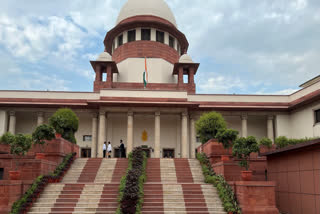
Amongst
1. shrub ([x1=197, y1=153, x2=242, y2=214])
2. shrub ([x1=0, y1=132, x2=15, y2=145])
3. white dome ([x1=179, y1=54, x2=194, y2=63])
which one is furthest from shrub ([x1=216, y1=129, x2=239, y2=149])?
white dome ([x1=179, y1=54, x2=194, y2=63])

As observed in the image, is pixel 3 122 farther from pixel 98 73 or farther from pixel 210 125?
pixel 210 125

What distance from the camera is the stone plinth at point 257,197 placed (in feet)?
38.2

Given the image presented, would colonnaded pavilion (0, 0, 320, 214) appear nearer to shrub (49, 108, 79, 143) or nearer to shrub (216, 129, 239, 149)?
shrub (49, 108, 79, 143)

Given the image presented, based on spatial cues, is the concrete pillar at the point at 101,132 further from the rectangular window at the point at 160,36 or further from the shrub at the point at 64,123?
the rectangular window at the point at 160,36

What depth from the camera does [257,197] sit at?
38.5ft

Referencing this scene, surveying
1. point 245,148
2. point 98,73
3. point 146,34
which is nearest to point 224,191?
point 245,148

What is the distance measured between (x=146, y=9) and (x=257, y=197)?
26.5m

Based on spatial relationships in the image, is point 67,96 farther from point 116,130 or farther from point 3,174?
point 3,174

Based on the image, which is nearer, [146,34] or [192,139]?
[192,139]

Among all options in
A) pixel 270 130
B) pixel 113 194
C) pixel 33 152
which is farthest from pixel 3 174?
pixel 270 130

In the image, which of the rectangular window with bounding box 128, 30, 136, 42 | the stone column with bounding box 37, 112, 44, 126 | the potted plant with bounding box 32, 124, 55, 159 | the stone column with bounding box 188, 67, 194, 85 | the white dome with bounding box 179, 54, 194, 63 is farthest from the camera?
the rectangular window with bounding box 128, 30, 136, 42

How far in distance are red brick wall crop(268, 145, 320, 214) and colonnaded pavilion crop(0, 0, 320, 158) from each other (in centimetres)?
1095

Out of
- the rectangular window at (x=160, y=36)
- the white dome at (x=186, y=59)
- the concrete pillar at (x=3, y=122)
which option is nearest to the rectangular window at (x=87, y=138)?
the concrete pillar at (x=3, y=122)

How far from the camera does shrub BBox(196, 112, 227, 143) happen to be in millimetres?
18906
